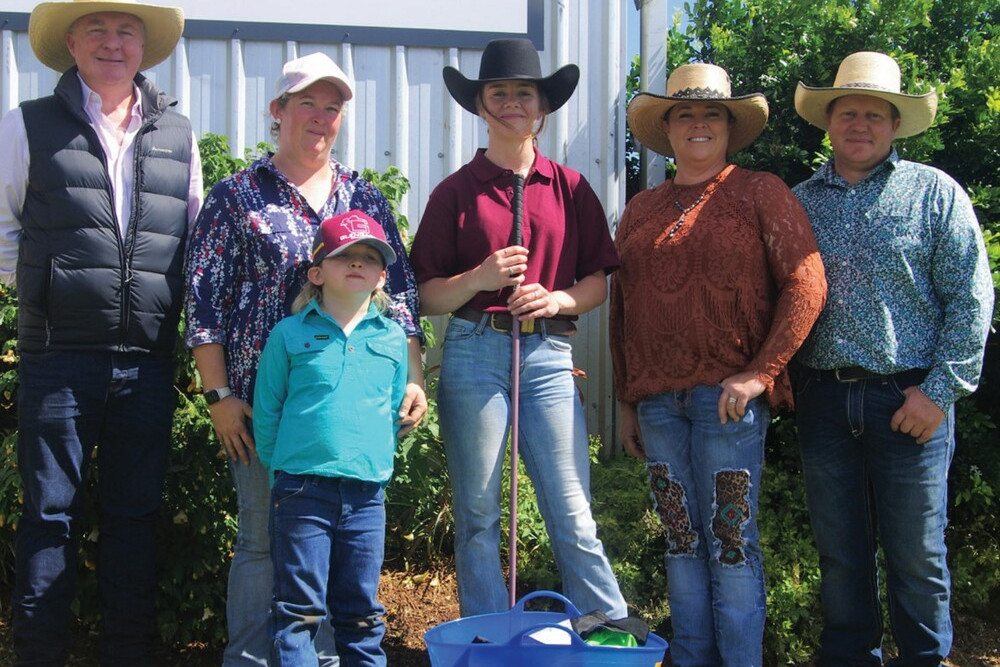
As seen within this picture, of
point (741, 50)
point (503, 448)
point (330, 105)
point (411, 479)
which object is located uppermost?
point (741, 50)

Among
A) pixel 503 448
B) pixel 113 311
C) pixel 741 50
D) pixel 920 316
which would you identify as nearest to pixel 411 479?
pixel 503 448

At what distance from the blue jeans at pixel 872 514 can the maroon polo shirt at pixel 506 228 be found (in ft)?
3.11

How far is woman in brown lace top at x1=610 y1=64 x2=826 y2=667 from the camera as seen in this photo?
335 centimetres

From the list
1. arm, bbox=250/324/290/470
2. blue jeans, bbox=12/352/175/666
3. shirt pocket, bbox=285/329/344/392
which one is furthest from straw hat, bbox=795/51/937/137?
blue jeans, bbox=12/352/175/666

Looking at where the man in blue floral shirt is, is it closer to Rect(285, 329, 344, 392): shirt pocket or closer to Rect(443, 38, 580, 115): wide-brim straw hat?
Rect(443, 38, 580, 115): wide-brim straw hat

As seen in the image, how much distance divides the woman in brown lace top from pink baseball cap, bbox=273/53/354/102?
1.19 m

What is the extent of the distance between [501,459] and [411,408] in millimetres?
359

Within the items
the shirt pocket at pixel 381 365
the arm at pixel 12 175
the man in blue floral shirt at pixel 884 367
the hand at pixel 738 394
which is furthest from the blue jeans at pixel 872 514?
the arm at pixel 12 175

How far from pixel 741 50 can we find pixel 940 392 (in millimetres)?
2416

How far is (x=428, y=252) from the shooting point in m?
3.57

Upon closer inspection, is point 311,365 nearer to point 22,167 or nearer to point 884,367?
point 22,167

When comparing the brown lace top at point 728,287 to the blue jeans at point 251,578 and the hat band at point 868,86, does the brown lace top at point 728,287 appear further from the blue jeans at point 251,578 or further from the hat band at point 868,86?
the blue jeans at point 251,578

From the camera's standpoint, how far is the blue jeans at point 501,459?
339 centimetres

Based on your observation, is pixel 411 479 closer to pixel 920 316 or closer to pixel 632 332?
pixel 632 332
